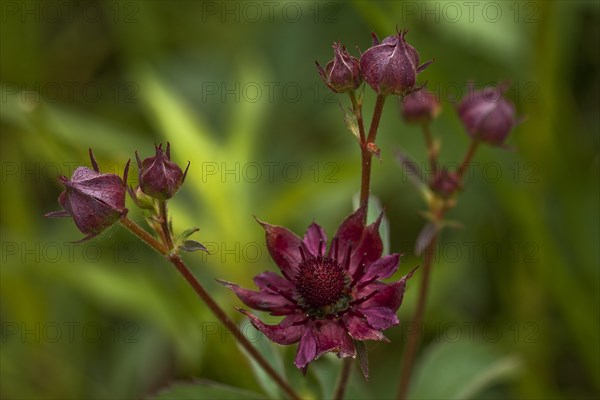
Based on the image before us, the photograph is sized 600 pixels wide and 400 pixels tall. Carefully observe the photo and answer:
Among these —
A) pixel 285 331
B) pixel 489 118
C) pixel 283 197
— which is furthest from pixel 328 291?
pixel 283 197

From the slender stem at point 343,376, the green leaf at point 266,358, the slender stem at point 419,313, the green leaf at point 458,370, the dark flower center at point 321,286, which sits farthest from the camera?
the green leaf at point 458,370

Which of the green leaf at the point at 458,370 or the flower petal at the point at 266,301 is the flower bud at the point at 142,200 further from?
the green leaf at the point at 458,370

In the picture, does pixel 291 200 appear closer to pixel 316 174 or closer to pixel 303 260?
pixel 316 174

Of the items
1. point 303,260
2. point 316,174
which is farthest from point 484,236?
point 303,260

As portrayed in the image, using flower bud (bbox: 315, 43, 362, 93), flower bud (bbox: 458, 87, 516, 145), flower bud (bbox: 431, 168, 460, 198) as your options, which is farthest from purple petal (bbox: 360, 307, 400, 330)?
flower bud (bbox: 458, 87, 516, 145)

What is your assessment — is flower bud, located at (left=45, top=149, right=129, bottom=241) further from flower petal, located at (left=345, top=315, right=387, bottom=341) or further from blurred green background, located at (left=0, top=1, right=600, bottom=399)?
blurred green background, located at (left=0, top=1, right=600, bottom=399)

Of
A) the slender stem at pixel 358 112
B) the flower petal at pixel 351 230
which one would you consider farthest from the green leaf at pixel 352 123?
the flower petal at pixel 351 230

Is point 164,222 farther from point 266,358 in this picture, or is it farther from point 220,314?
point 266,358
